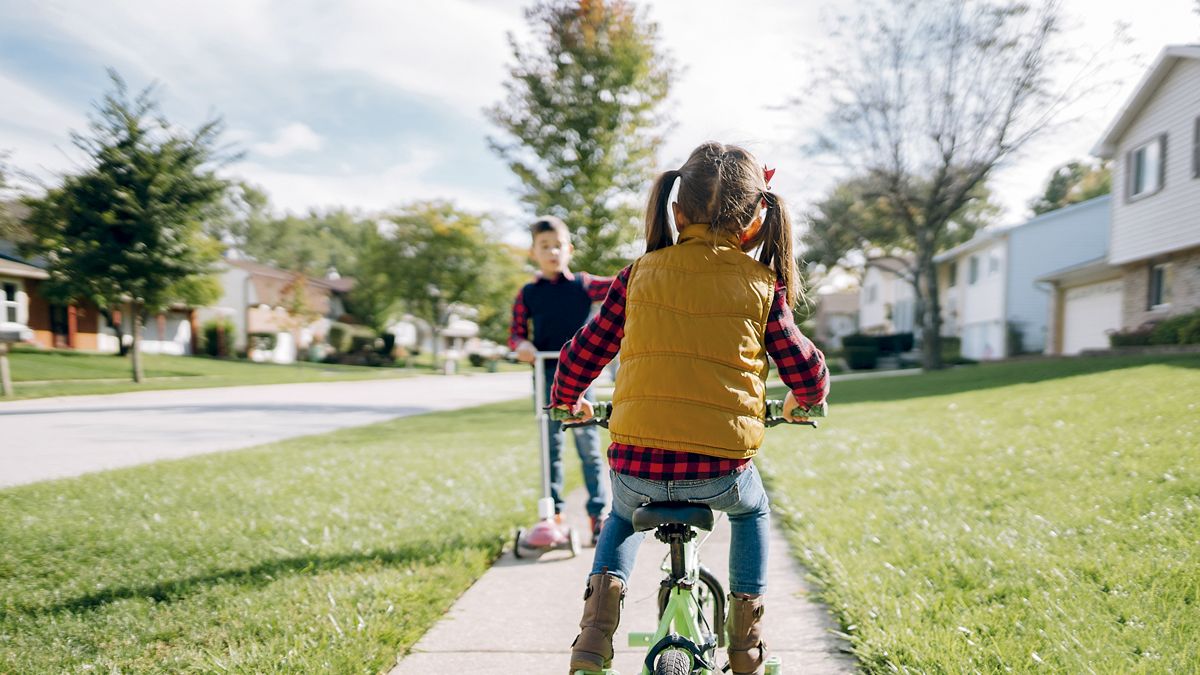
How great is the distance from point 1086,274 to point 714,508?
939 inches

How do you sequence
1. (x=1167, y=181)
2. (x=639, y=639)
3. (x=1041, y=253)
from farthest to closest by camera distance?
(x=1041, y=253), (x=1167, y=181), (x=639, y=639)

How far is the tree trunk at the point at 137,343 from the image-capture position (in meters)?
6.42

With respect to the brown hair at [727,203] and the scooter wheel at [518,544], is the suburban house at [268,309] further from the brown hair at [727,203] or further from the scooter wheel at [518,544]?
the brown hair at [727,203]

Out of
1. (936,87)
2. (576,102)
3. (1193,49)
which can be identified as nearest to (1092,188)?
(936,87)

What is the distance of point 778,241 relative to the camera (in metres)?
2.25

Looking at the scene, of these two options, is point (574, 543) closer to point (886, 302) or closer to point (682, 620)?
point (682, 620)

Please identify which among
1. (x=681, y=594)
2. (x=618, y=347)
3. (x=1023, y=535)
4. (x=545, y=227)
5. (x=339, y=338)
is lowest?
(x=339, y=338)

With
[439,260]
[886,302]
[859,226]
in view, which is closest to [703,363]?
[859,226]

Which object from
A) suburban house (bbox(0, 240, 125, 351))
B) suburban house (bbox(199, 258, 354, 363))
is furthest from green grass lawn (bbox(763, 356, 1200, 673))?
suburban house (bbox(199, 258, 354, 363))

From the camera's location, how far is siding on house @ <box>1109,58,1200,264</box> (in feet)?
46.8

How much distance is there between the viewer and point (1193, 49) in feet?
44.1

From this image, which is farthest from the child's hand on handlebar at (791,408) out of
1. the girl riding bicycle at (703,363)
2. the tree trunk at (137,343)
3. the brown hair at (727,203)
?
the tree trunk at (137,343)

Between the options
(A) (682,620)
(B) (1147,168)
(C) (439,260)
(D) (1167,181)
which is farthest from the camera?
(C) (439,260)

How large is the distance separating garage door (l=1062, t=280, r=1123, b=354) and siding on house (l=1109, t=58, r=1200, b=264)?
3.21 metres
